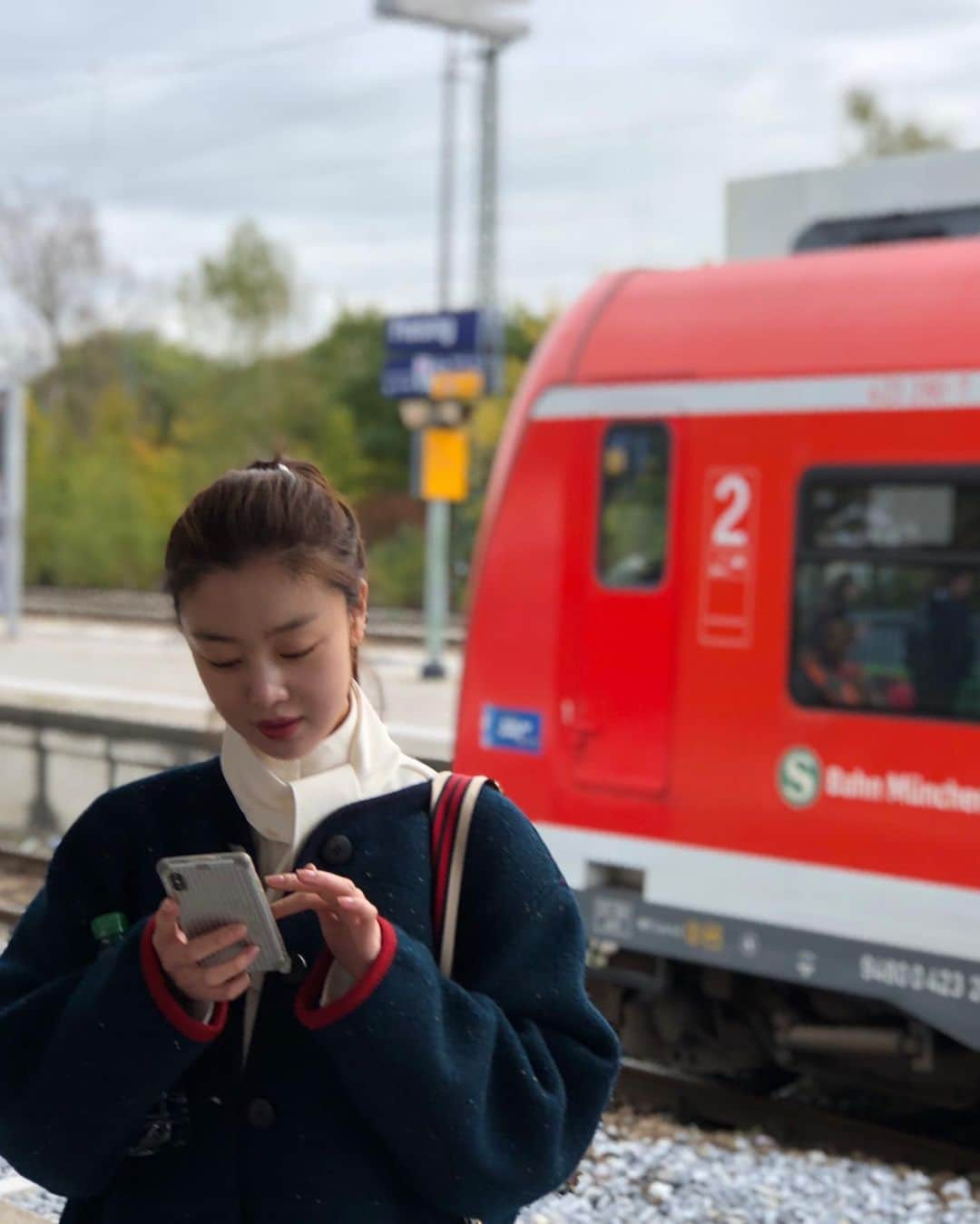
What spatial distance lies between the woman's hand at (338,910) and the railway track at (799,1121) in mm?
4917

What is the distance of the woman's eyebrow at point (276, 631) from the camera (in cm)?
168

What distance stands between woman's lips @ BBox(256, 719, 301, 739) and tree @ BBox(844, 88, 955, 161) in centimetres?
3938

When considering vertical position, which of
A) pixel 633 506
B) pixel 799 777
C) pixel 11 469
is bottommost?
pixel 799 777

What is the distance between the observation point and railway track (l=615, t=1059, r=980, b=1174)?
6.12 metres

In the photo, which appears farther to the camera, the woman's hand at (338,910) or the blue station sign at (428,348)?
the blue station sign at (428,348)

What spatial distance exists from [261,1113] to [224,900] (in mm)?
266

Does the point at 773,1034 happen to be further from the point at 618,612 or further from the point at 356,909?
the point at 356,909

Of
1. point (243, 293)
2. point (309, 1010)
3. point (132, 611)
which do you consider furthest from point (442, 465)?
point (243, 293)

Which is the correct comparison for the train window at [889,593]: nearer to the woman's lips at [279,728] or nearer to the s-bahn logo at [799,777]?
the s-bahn logo at [799,777]

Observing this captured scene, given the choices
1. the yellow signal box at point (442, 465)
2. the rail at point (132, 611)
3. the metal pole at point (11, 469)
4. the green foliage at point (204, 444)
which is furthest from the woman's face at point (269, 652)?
the green foliage at point (204, 444)

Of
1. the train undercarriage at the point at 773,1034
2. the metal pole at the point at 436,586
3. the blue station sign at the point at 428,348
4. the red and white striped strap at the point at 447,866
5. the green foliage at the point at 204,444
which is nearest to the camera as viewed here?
the red and white striped strap at the point at 447,866

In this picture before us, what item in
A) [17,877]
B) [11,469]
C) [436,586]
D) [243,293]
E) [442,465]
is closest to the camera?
[17,877]

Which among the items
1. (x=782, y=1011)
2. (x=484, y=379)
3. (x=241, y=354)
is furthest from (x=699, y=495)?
(x=241, y=354)

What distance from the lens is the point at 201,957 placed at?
1554 millimetres
